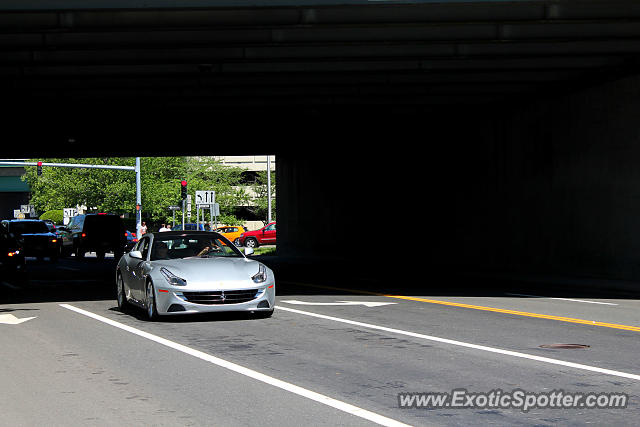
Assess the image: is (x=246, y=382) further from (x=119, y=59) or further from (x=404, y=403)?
(x=119, y=59)

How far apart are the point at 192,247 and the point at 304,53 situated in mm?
6136

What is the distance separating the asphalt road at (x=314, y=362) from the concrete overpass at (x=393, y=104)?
5.23 meters

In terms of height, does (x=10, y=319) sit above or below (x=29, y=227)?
below

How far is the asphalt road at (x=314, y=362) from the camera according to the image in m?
7.60

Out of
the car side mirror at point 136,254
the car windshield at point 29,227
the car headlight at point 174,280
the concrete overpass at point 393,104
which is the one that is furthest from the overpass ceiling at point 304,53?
the car windshield at point 29,227

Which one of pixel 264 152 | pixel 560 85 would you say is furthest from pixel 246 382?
pixel 264 152

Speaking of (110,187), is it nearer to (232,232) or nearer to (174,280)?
(232,232)

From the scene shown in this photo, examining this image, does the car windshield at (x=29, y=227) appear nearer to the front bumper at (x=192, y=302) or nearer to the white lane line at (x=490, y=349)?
the white lane line at (x=490, y=349)

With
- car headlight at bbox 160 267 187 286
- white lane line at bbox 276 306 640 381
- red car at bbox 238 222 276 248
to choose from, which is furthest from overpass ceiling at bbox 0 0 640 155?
red car at bbox 238 222 276 248

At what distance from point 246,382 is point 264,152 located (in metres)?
34.1

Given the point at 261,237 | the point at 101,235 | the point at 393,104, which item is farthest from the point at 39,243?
the point at 261,237

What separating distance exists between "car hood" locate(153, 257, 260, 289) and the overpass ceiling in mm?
4674

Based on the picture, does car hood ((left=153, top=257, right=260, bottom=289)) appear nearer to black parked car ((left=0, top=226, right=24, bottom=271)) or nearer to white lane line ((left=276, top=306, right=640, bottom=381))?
white lane line ((left=276, top=306, right=640, bottom=381))

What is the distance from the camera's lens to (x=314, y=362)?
10367 millimetres
